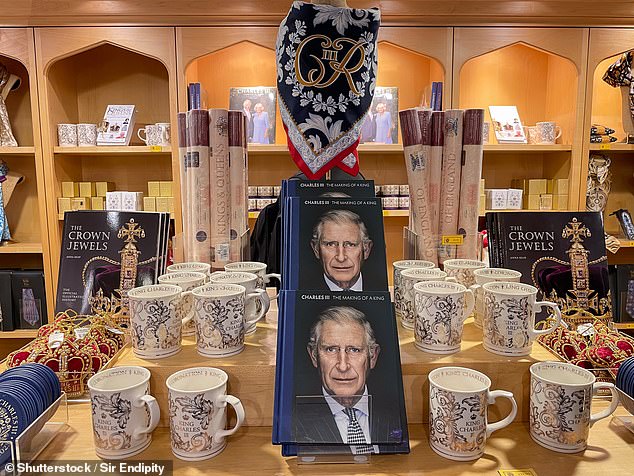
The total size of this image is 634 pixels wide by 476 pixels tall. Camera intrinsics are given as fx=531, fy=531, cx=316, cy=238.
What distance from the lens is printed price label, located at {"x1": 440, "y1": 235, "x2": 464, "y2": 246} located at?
1306 millimetres

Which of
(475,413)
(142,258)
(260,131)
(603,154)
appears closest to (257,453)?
(475,413)

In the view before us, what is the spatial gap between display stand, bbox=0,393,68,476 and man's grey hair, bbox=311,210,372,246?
0.48 meters

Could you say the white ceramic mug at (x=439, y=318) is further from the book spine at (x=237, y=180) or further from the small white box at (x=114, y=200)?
the small white box at (x=114, y=200)

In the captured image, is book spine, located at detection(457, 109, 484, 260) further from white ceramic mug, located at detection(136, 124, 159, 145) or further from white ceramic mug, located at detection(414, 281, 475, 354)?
white ceramic mug, located at detection(136, 124, 159, 145)

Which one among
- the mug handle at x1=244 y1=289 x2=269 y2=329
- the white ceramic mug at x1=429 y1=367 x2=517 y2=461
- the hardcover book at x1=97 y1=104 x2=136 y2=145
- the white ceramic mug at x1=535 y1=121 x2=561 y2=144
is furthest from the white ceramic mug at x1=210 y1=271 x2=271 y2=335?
the white ceramic mug at x1=535 y1=121 x2=561 y2=144

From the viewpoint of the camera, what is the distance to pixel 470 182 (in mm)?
1303

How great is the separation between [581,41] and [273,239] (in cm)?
192

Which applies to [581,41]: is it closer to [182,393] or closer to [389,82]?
[389,82]

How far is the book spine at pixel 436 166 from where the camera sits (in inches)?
50.9

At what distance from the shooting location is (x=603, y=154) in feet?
9.06

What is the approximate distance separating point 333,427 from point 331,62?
75 centimetres

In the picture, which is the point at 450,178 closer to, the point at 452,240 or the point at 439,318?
the point at 452,240

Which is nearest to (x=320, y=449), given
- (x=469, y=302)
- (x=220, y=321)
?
(x=220, y=321)

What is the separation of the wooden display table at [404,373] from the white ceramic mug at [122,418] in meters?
0.08
